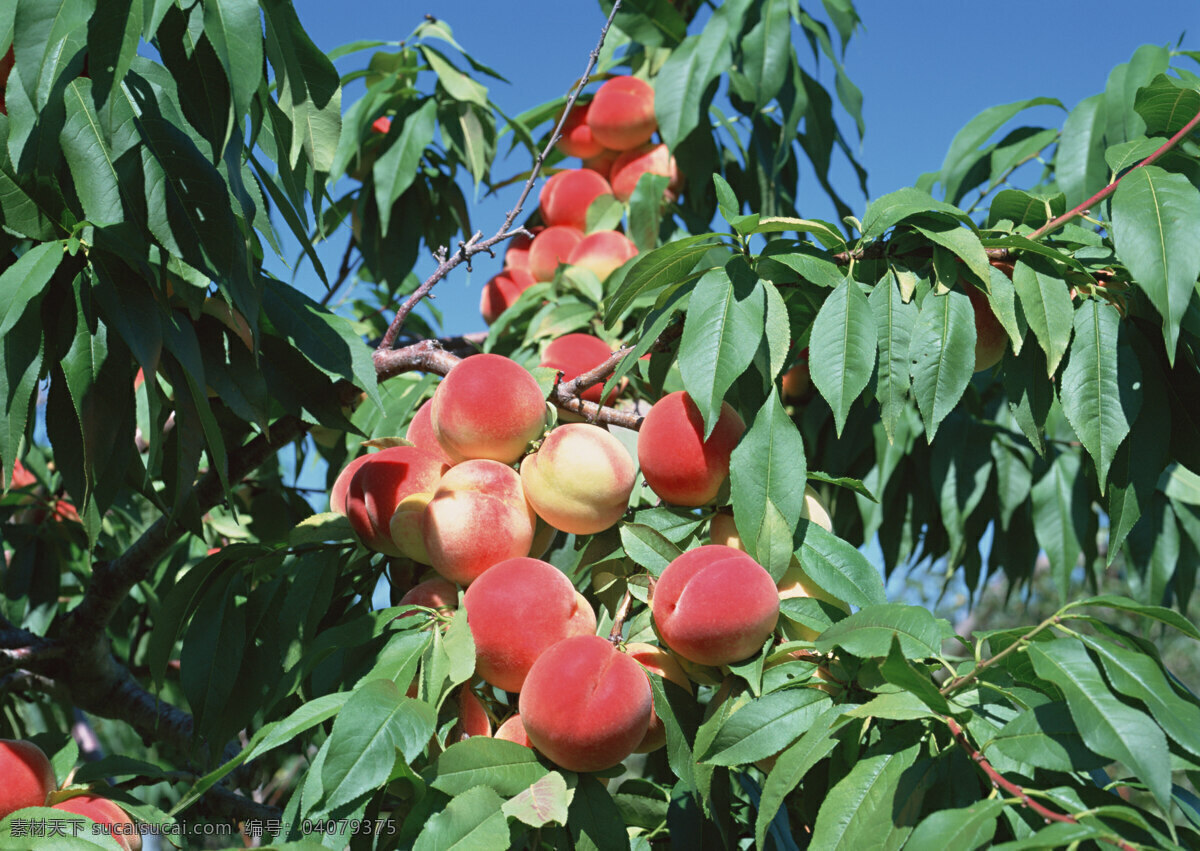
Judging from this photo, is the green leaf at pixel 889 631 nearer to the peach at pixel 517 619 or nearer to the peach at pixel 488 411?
the peach at pixel 517 619

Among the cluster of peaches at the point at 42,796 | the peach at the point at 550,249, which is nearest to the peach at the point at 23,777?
the cluster of peaches at the point at 42,796

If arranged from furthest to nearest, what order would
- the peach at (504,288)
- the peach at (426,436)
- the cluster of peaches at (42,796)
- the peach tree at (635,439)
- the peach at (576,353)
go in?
the peach at (504,288) < the peach at (576,353) < the peach at (426,436) < the cluster of peaches at (42,796) < the peach tree at (635,439)

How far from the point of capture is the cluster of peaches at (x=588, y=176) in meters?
1.98

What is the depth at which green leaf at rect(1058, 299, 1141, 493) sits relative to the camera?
0.83m

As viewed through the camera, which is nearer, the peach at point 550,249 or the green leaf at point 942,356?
the green leaf at point 942,356

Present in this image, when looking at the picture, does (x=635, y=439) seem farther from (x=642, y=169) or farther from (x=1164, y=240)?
(x=642, y=169)

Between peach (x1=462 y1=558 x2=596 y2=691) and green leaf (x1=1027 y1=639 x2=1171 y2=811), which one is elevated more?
green leaf (x1=1027 y1=639 x2=1171 y2=811)

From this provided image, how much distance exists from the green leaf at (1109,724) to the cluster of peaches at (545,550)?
0.23 meters

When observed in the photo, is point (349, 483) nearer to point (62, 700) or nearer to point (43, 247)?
point (43, 247)

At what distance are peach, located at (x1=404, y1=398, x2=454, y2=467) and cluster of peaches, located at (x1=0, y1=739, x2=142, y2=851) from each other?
0.46 m

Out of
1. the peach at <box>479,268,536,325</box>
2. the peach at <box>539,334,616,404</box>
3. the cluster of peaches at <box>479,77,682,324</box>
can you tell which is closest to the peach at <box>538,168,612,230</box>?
the cluster of peaches at <box>479,77,682,324</box>

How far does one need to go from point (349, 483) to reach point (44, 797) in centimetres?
41

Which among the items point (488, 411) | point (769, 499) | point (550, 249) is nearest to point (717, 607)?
point (769, 499)

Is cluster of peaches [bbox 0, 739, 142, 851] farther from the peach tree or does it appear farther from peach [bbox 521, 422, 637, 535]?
peach [bbox 521, 422, 637, 535]
